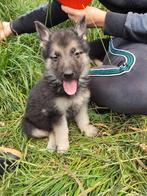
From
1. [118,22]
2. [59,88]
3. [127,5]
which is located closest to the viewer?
[59,88]

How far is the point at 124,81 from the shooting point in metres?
3.80

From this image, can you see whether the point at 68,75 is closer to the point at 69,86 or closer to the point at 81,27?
the point at 69,86

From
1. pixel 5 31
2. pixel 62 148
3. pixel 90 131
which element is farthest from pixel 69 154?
pixel 5 31

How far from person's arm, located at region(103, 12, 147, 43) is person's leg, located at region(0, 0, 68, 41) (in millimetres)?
666

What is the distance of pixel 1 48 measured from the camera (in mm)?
4551

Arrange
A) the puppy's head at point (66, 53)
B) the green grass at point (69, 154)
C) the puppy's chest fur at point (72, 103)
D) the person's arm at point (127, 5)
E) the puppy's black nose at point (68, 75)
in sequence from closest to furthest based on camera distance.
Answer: the green grass at point (69, 154) → the puppy's black nose at point (68, 75) → the puppy's head at point (66, 53) → the puppy's chest fur at point (72, 103) → the person's arm at point (127, 5)

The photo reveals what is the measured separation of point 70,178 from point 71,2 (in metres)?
1.39

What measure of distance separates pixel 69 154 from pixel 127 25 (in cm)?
110

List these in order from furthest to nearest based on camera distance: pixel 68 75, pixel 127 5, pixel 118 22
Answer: pixel 127 5 < pixel 118 22 < pixel 68 75

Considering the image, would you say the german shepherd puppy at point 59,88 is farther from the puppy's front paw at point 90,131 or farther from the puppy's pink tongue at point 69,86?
the puppy's front paw at point 90,131

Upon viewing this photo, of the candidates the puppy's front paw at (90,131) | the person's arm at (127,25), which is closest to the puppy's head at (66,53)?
the person's arm at (127,25)

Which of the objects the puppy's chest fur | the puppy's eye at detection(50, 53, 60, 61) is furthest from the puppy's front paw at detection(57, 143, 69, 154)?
the puppy's eye at detection(50, 53, 60, 61)

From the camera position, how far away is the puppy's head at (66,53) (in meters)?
3.53

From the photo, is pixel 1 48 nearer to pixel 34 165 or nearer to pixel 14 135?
pixel 14 135
